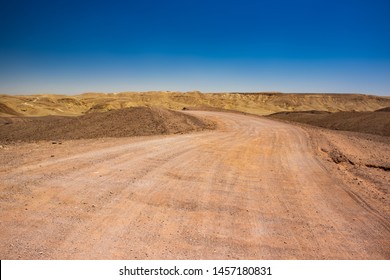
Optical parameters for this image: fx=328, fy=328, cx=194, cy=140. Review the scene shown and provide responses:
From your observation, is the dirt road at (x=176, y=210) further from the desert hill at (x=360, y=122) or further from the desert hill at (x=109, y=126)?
the desert hill at (x=360, y=122)

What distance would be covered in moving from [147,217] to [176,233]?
0.91 meters

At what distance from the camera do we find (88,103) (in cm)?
8500

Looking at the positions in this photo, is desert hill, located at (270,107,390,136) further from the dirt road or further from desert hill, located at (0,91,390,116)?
desert hill, located at (0,91,390,116)

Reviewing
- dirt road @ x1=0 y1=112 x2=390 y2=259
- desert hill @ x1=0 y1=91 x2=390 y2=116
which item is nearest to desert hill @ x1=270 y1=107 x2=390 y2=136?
dirt road @ x1=0 y1=112 x2=390 y2=259

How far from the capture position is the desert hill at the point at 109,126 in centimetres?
1997

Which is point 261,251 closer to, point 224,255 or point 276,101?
point 224,255

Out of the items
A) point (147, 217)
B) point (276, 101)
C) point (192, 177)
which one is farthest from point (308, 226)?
point (276, 101)

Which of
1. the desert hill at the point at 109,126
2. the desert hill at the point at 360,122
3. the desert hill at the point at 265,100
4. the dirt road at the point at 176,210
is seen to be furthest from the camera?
the desert hill at the point at 265,100

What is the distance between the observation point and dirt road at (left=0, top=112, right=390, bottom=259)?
5402mm

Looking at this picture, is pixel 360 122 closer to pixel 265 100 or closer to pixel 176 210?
pixel 176 210

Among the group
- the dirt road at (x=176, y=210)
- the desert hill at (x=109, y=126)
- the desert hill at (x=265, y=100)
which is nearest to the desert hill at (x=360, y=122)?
the desert hill at (x=109, y=126)

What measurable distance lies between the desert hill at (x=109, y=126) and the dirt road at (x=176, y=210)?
7980mm

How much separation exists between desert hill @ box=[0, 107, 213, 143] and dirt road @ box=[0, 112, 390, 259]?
798cm

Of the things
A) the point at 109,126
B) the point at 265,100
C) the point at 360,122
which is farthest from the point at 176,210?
the point at 265,100
